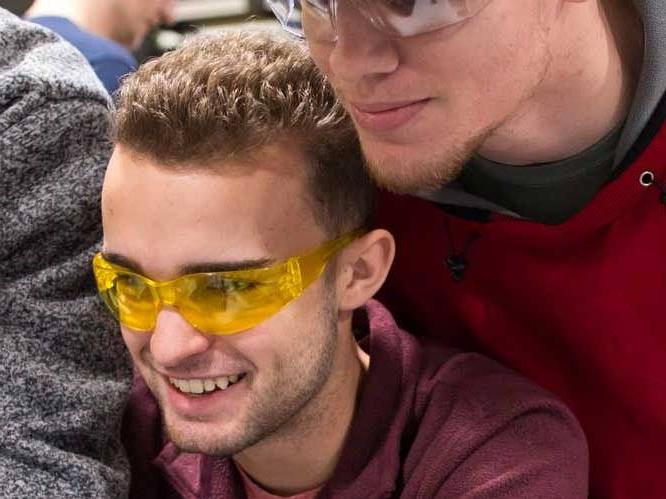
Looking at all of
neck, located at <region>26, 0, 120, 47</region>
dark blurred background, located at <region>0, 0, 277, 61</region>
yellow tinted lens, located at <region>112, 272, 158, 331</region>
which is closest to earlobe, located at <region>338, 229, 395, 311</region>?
yellow tinted lens, located at <region>112, 272, 158, 331</region>

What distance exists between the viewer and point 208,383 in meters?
1.01

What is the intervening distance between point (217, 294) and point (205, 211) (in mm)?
84

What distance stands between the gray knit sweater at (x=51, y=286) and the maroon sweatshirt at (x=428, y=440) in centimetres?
12

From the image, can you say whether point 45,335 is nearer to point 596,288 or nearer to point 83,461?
point 83,461

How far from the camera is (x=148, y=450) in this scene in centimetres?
118

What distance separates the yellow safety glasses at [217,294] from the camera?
3.14 feet

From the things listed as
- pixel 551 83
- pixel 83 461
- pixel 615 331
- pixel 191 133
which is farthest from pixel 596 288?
pixel 83 461

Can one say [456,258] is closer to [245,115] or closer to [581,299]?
[581,299]

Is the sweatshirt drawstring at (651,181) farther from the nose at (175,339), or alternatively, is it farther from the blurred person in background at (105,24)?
the blurred person in background at (105,24)

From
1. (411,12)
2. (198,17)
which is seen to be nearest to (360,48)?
(411,12)

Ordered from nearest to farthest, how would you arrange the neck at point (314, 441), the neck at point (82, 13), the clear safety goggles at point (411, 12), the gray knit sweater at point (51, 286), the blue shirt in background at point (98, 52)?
the clear safety goggles at point (411, 12)
the gray knit sweater at point (51, 286)
the neck at point (314, 441)
the blue shirt in background at point (98, 52)
the neck at point (82, 13)

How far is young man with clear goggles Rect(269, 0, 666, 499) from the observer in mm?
939

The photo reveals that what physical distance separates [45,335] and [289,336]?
0.86 ft

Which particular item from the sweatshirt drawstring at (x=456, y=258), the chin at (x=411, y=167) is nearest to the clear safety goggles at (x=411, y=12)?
the chin at (x=411, y=167)
